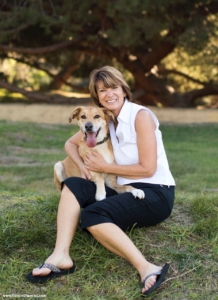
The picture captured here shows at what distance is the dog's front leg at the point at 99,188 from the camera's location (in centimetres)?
359

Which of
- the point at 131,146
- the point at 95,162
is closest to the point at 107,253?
the point at 95,162

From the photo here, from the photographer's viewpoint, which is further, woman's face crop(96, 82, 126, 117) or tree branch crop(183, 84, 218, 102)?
tree branch crop(183, 84, 218, 102)

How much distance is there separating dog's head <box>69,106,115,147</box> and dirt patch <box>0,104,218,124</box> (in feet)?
34.9

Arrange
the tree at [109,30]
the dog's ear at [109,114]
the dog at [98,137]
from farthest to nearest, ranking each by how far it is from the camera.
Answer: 1. the tree at [109,30]
2. the dog at [98,137]
3. the dog's ear at [109,114]

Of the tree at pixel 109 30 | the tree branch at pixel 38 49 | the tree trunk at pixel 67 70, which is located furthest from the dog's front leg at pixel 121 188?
the tree trunk at pixel 67 70

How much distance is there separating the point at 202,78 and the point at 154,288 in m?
14.9

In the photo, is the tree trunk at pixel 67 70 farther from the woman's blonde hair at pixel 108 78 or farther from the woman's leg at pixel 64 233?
the woman's leg at pixel 64 233

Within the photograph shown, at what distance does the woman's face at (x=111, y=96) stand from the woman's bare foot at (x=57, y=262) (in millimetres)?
1173

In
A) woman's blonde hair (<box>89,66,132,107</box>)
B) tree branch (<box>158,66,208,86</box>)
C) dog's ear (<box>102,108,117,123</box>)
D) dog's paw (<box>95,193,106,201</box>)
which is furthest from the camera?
tree branch (<box>158,66,208,86</box>)

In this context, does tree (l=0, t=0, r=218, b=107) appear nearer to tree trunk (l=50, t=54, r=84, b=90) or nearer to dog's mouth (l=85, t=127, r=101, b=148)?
tree trunk (l=50, t=54, r=84, b=90)

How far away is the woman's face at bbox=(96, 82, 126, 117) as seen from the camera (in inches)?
146

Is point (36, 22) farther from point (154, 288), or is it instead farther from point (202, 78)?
point (154, 288)

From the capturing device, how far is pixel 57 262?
3.26 m

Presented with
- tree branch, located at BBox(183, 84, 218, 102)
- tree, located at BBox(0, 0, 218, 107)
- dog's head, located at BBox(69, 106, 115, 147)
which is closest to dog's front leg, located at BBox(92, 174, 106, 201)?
dog's head, located at BBox(69, 106, 115, 147)
